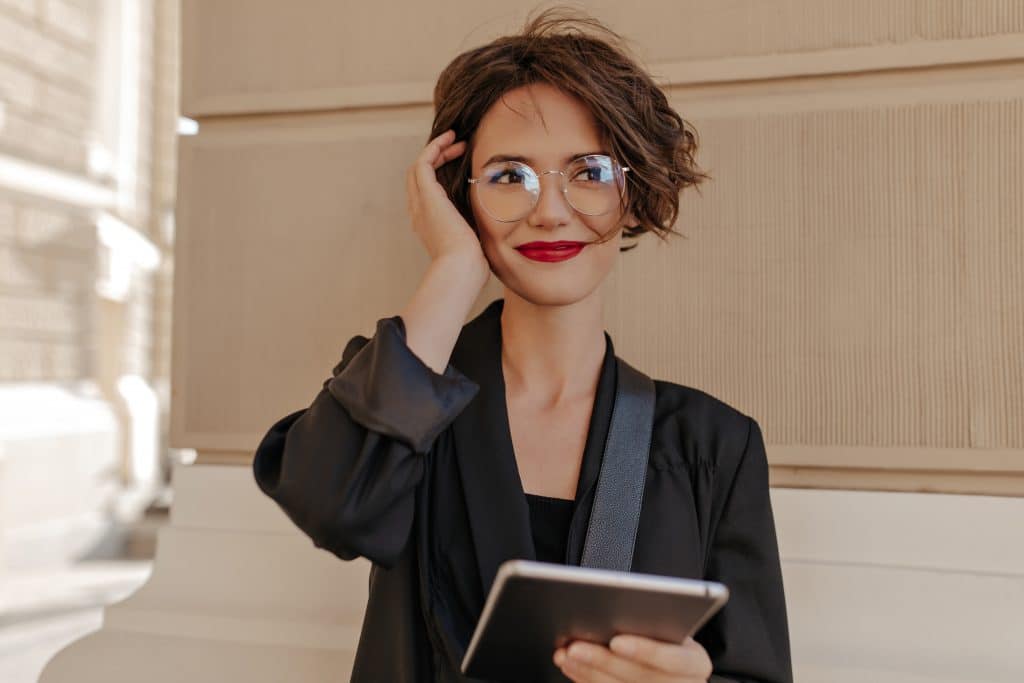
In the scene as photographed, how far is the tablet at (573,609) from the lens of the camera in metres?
0.83

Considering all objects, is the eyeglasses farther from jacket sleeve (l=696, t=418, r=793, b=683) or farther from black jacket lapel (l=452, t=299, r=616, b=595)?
jacket sleeve (l=696, t=418, r=793, b=683)

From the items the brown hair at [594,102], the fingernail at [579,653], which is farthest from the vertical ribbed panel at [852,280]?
the fingernail at [579,653]

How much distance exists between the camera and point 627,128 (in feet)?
4.03

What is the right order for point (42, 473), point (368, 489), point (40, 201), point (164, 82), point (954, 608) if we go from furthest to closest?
point (164, 82), point (40, 201), point (42, 473), point (954, 608), point (368, 489)

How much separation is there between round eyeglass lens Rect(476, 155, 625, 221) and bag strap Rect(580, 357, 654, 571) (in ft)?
0.84

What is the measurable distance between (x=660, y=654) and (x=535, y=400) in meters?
0.46

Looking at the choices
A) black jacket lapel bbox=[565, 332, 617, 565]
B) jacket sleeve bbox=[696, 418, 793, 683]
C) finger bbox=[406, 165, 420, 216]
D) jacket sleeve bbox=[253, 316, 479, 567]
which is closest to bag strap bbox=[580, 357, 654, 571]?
black jacket lapel bbox=[565, 332, 617, 565]

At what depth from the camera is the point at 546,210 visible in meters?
1.21

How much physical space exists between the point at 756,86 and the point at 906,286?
0.43m

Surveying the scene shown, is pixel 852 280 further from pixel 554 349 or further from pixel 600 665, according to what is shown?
pixel 600 665

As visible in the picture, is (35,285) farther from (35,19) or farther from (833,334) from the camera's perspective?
(833,334)

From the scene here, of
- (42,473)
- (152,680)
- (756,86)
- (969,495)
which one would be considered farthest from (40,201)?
(969,495)

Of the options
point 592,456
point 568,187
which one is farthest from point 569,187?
point 592,456

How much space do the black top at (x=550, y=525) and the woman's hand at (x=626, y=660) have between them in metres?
0.26
